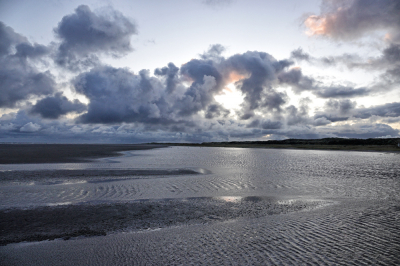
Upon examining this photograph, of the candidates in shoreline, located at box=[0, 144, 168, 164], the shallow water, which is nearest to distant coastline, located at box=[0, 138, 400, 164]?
shoreline, located at box=[0, 144, 168, 164]

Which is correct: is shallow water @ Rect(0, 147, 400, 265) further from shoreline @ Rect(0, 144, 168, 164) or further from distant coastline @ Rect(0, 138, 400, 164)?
distant coastline @ Rect(0, 138, 400, 164)

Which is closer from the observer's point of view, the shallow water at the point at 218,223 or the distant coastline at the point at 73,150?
the shallow water at the point at 218,223

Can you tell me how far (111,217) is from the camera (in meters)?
9.42

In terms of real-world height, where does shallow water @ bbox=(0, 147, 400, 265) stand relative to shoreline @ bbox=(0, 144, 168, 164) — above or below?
above

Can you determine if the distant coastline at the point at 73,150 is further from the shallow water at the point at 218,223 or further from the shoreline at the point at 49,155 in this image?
the shallow water at the point at 218,223

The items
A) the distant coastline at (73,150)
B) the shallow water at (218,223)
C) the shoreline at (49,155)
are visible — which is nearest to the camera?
the shallow water at (218,223)

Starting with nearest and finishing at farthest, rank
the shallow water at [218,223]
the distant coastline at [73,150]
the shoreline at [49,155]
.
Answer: the shallow water at [218,223] → the shoreline at [49,155] → the distant coastline at [73,150]

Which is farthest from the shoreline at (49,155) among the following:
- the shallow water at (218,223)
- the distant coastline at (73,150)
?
the shallow water at (218,223)

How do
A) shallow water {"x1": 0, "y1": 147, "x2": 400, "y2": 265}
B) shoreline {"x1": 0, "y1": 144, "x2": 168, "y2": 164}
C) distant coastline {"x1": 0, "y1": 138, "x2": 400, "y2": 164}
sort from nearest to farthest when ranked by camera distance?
shallow water {"x1": 0, "y1": 147, "x2": 400, "y2": 265} < shoreline {"x1": 0, "y1": 144, "x2": 168, "y2": 164} < distant coastline {"x1": 0, "y1": 138, "x2": 400, "y2": 164}

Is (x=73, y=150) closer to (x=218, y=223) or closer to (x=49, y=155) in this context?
(x=49, y=155)

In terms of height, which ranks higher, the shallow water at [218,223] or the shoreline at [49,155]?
the shallow water at [218,223]

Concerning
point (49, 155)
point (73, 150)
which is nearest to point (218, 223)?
point (49, 155)

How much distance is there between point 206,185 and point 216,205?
5.68 metres

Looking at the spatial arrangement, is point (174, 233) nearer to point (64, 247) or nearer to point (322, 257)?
point (64, 247)
